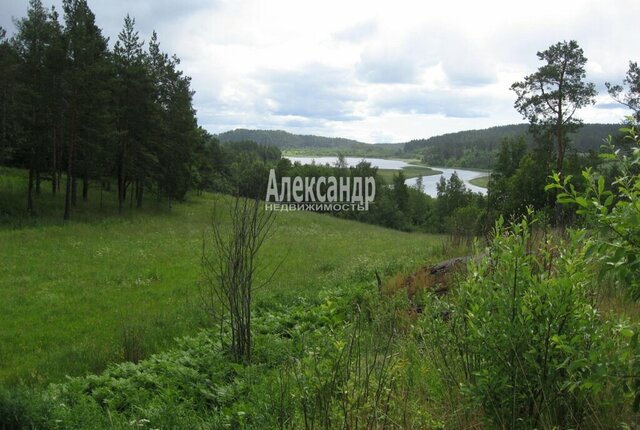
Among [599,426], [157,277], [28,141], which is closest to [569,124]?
[157,277]

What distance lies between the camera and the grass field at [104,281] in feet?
26.1

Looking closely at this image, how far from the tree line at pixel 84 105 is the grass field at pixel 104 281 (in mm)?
3903

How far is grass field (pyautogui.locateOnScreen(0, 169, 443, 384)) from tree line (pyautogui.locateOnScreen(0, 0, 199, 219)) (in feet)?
12.8

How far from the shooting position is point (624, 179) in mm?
2238

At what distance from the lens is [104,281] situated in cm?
1392

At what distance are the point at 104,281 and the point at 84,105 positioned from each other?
16.2 metres

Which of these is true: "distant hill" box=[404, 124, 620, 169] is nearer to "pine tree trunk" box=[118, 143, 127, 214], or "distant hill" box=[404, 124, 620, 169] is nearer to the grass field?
"pine tree trunk" box=[118, 143, 127, 214]

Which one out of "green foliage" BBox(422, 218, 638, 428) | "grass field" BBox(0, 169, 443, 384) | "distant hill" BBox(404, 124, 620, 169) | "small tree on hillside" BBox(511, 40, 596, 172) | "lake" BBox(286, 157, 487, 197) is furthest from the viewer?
"lake" BBox(286, 157, 487, 197)

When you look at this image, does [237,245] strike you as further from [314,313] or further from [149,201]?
[149,201]

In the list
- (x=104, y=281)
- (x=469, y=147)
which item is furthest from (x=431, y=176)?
(x=104, y=281)

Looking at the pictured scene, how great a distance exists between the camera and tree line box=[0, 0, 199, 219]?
2534 cm

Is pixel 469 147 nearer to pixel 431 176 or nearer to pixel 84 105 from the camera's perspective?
pixel 431 176

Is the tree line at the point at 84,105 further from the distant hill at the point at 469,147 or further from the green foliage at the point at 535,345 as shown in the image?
the distant hill at the point at 469,147

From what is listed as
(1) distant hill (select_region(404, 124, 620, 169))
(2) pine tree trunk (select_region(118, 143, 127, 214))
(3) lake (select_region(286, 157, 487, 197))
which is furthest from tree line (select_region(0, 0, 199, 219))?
(1) distant hill (select_region(404, 124, 620, 169))
